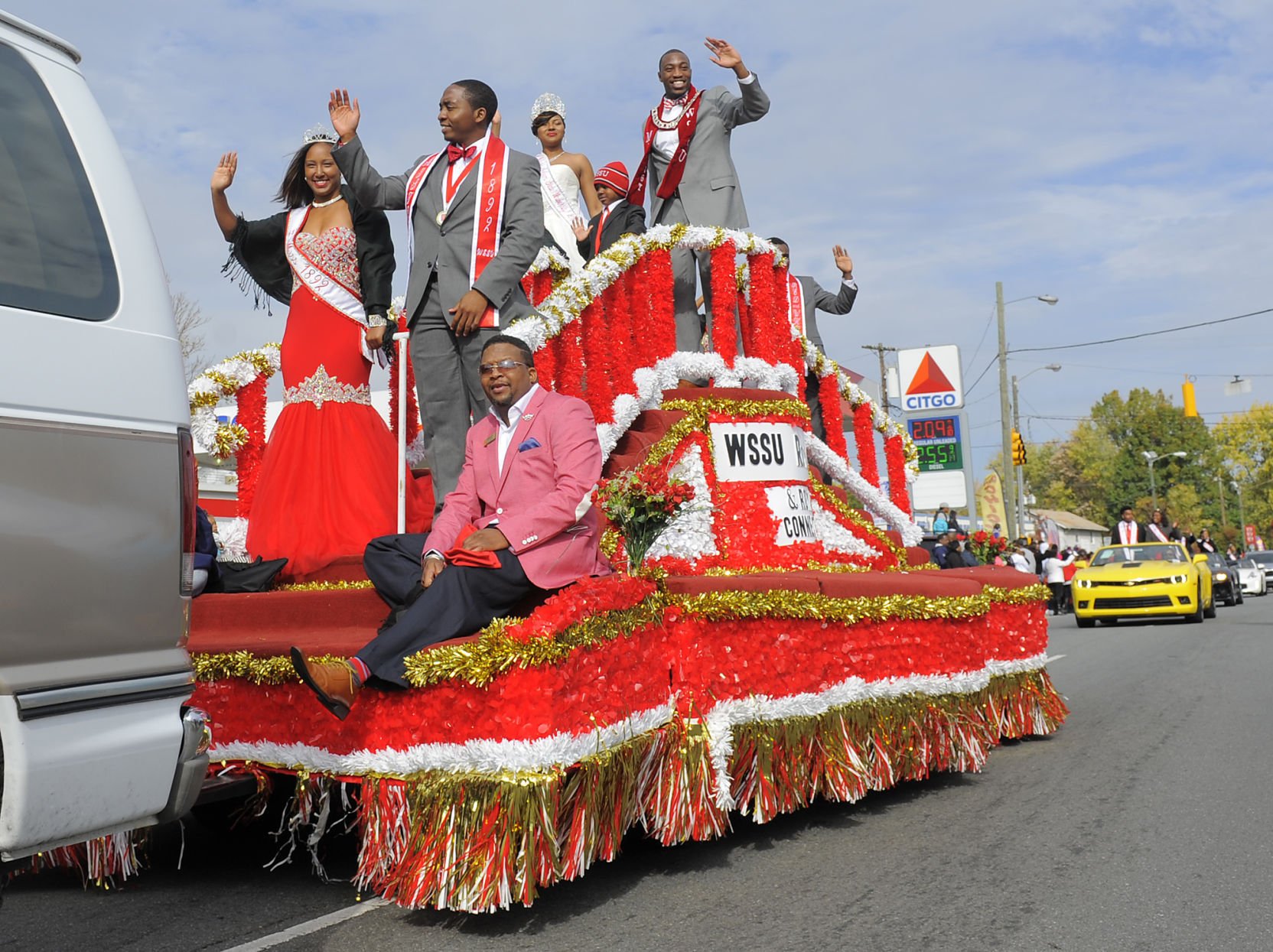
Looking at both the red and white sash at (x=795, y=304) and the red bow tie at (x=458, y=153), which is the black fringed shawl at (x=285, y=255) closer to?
the red bow tie at (x=458, y=153)

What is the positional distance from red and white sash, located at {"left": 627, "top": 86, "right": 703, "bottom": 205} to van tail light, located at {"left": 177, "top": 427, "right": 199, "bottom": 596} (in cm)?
568

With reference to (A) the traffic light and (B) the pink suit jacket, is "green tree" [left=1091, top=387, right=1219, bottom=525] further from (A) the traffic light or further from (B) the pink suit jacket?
(B) the pink suit jacket

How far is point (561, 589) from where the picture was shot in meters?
4.36

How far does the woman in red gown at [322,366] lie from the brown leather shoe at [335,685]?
1548 millimetres

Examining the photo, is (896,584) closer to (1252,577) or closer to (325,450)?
(325,450)

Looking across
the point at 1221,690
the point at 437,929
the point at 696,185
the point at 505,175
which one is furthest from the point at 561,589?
the point at 1221,690

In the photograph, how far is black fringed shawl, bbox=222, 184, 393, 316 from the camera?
613 centimetres

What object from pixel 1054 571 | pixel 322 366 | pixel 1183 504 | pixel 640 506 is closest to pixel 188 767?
pixel 640 506

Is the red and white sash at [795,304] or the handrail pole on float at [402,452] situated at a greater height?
the red and white sash at [795,304]

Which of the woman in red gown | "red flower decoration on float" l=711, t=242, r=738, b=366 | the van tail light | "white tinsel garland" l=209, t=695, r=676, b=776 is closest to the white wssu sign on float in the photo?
"red flower decoration on float" l=711, t=242, r=738, b=366

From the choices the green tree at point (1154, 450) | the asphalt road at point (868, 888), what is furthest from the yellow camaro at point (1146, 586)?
the green tree at point (1154, 450)

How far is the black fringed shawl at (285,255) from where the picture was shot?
6.13 meters

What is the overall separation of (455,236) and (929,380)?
1894 cm

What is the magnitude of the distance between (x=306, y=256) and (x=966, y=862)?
4084 mm
